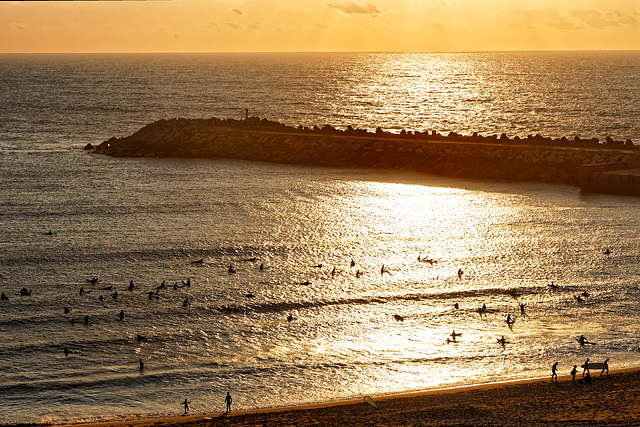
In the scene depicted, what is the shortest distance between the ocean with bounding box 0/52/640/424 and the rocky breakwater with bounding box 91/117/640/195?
3.09m

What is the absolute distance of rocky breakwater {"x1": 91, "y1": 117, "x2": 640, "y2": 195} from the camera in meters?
73.4

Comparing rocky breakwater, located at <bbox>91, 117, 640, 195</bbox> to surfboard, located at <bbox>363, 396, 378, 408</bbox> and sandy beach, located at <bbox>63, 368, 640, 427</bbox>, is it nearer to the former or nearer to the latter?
sandy beach, located at <bbox>63, 368, 640, 427</bbox>

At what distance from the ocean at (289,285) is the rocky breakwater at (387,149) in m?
3.09

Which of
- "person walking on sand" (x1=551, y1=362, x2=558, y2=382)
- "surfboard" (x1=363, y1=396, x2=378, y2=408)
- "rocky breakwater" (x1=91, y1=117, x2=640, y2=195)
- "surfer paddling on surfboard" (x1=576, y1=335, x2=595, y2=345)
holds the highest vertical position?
"rocky breakwater" (x1=91, y1=117, x2=640, y2=195)

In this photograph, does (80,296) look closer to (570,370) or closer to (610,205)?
(570,370)

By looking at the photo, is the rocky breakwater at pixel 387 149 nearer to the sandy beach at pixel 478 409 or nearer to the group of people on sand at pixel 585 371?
the group of people on sand at pixel 585 371

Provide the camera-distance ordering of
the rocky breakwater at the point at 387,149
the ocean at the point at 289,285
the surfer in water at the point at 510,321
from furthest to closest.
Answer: the rocky breakwater at the point at 387,149 → the surfer in water at the point at 510,321 → the ocean at the point at 289,285

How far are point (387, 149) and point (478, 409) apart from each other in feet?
196

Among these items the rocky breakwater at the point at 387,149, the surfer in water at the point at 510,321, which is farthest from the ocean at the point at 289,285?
the rocky breakwater at the point at 387,149

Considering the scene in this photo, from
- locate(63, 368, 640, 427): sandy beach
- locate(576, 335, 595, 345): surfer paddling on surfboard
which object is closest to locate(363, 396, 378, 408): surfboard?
locate(63, 368, 640, 427): sandy beach

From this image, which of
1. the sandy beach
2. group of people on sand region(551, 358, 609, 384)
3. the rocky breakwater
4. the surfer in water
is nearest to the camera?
the sandy beach

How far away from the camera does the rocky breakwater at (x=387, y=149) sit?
73438mm

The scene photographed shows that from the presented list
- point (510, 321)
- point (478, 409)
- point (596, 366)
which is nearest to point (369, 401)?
point (478, 409)

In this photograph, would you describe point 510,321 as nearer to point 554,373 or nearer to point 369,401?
point 554,373
